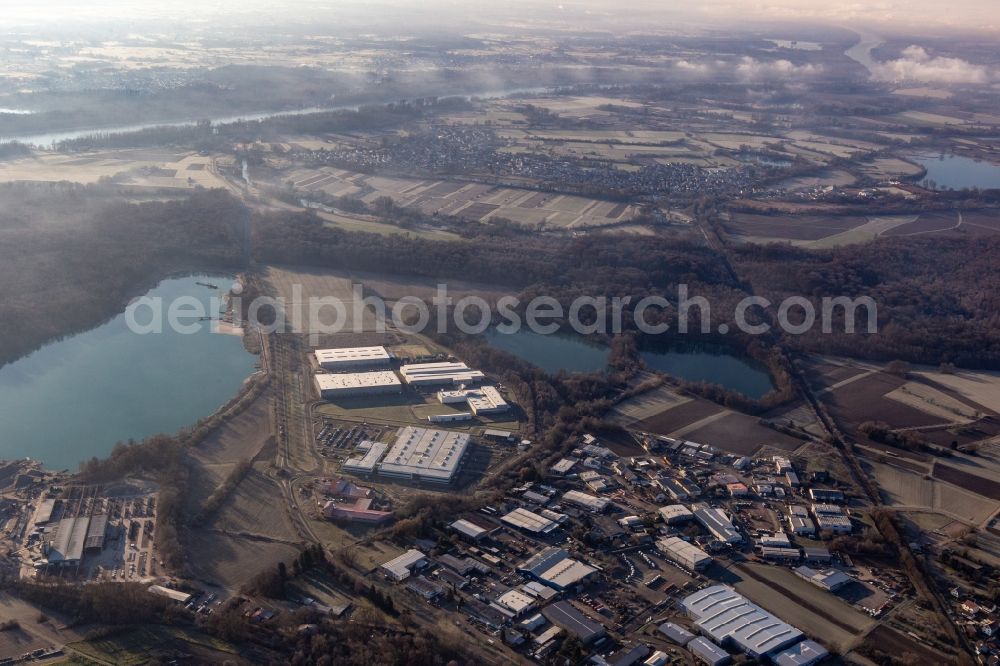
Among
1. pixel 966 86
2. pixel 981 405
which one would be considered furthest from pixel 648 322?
pixel 966 86

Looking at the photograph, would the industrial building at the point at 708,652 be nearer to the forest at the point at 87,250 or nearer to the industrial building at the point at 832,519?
Answer: the industrial building at the point at 832,519

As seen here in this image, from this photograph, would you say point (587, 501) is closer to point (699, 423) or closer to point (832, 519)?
point (832, 519)

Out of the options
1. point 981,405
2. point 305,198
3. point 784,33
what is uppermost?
point 784,33

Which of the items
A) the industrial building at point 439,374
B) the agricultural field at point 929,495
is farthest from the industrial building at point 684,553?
the industrial building at point 439,374

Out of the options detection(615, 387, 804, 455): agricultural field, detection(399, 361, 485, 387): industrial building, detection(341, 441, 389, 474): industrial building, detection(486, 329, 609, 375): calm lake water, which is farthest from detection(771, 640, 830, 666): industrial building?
detection(486, 329, 609, 375): calm lake water

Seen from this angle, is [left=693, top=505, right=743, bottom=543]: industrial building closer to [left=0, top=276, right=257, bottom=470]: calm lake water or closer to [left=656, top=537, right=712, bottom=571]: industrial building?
[left=656, top=537, right=712, bottom=571]: industrial building

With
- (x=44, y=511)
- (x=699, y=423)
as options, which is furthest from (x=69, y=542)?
(x=699, y=423)

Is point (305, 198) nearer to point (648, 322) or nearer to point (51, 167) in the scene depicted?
point (51, 167)
